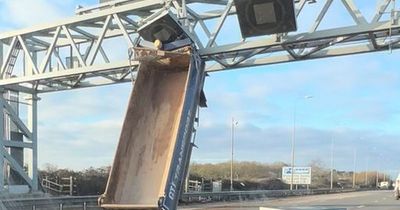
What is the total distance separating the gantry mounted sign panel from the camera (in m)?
8.99

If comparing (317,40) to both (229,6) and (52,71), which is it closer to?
(229,6)

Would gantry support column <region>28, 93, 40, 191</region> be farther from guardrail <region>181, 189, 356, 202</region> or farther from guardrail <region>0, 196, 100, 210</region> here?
guardrail <region>181, 189, 356, 202</region>

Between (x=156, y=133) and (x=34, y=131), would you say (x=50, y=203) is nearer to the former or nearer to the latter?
(x=34, y=131)

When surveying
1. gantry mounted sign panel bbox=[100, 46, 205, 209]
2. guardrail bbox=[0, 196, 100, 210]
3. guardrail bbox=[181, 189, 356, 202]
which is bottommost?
guardrail bbox=[181, 189, 356, 202]

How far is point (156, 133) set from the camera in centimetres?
958

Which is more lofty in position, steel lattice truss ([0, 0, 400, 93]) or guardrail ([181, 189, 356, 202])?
steel lattice truss ([0, 0, 400, 93])

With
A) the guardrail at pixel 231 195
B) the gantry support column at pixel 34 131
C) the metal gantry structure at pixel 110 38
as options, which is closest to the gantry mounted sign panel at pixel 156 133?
the metal gantry structure at pixel 110 38

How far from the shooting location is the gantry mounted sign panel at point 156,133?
29.5ft

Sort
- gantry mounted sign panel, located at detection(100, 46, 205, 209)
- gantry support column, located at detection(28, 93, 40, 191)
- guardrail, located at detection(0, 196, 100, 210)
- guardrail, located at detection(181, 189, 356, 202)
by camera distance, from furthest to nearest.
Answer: guardrail, located at detection(181, 189, 356, 202) → gantry support column, located at detection(28, 93, 40, 191) → guardrail, located at detection(0, 196, 100, 210) → gantry mounted sign panel, located at detection(100, 46, 205, 209)

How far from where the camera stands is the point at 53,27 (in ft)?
92.9

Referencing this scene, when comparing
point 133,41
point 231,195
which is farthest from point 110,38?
point 231,195

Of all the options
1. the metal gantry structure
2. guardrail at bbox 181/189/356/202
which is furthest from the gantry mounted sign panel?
guardrail at bbox 181/189/356/202

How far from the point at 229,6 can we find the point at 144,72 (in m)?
11.7

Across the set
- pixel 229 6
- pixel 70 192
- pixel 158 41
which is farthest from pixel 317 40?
pixel 70 192
